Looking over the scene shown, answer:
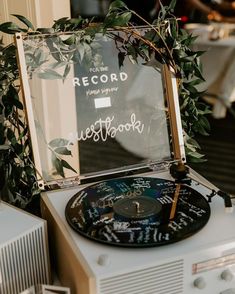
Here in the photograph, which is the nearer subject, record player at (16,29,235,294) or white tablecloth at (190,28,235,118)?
record player at (16,29,235,294)

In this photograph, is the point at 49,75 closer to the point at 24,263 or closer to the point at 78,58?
the point at 78,58

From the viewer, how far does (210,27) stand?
3461 mm

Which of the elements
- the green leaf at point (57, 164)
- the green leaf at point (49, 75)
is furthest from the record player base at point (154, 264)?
the green leaf at point (49, 75)

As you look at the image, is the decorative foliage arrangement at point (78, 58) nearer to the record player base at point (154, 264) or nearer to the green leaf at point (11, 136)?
the green leaf at point (11, 136)

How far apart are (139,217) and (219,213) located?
17 centimetres

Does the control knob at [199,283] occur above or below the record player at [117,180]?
below

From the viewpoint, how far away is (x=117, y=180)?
1072 millimetres

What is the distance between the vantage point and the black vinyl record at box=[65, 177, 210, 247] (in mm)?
827

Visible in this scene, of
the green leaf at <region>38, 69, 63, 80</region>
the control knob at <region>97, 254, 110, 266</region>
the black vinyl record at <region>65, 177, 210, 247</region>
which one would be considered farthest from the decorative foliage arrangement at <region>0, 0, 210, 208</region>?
the control knob at <region>97, 254, 110, 266</region>

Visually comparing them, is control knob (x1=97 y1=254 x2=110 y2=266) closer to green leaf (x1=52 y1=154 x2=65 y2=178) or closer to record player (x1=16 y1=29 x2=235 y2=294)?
record player (x1=16 y1=29 x2=235 y2=294)

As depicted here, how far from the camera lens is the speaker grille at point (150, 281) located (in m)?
0.76

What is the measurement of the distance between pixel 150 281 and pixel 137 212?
0.15 meters

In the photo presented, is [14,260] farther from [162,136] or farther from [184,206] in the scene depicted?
[162,136]

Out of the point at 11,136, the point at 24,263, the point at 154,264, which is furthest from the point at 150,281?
the point at 11,136
